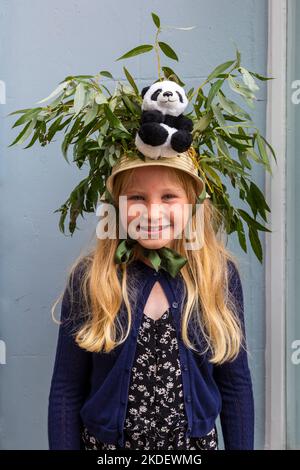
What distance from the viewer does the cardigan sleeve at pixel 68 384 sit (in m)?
1.88

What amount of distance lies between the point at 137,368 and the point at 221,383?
29 centimetres

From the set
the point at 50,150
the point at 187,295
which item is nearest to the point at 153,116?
the point at 187,295

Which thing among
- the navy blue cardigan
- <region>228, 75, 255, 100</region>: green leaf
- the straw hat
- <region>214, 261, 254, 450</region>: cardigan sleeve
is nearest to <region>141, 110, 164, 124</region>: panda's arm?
the straw hat

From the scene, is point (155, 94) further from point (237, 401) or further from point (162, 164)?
point (237, 401)

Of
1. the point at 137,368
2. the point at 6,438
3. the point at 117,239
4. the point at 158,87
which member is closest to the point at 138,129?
the point at 158,87

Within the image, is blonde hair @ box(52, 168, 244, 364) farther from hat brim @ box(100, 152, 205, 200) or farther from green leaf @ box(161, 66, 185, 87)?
green leaf @ box(161, 66, 185, 87)

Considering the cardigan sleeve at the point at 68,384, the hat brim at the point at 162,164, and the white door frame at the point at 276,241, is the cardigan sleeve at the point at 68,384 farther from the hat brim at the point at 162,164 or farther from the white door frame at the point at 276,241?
the white door frame at the point at 276,241

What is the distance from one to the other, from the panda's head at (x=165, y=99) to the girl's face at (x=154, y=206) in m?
0.16

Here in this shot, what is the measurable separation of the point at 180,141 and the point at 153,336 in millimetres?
536

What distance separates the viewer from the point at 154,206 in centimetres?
177

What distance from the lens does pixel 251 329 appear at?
241cm

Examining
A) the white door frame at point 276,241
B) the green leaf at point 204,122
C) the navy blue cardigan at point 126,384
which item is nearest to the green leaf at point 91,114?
the green leaf at point 204,122

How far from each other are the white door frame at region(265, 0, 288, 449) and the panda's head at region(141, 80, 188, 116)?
71 centimetres

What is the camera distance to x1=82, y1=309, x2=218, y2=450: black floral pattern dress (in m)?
1.79
